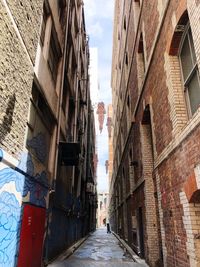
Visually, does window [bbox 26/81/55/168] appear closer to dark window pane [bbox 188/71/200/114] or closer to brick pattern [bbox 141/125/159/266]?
brick pattern [bbox 141/125/159/266]

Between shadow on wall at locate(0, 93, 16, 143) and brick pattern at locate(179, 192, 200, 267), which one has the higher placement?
shadow on wall at locate(0, 93, 16, 143)

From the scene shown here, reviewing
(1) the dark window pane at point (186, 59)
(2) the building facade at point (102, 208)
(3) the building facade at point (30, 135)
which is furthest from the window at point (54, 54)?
(2) the building facade at point (102, 208)

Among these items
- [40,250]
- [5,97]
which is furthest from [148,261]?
[5,97]

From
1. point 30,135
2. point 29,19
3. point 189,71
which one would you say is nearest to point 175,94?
point 189,71

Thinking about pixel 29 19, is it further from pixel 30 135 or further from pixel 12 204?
pixel 12 204

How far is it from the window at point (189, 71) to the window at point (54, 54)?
5.66 meters

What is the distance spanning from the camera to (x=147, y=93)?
32.0ft

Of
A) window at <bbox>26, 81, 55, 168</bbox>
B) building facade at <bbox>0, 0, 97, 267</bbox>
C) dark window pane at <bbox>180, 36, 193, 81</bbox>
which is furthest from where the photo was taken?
window at <bbox>26, 81, 55, 168</bbox>

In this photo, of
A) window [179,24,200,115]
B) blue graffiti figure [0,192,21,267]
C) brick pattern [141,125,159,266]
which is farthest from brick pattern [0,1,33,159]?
brick pattern [141,125,159,266]

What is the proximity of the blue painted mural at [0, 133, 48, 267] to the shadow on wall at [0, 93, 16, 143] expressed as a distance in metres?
0.47

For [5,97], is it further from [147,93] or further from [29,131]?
[147,93]

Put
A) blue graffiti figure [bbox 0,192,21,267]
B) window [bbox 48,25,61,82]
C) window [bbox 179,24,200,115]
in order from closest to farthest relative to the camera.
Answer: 1. blue graffiti figure [bbox 0,192,21,267]
2. window [bbox 179,24,200,115]
3. window [bbox 48,25,61,82]

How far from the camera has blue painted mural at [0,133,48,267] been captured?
219 inches

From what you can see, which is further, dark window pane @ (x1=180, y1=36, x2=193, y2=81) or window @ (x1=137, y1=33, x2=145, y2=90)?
window @ (x1=137, y1=33, x2=145, y2=90)
